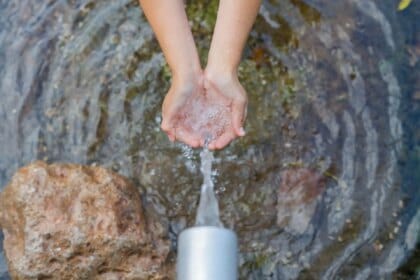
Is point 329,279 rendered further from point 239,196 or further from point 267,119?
point 267,119

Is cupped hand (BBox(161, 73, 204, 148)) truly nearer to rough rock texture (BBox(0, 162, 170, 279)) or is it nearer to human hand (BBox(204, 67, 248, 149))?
human hand (BBox(204, 67, 248, 149))

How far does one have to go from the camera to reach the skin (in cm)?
249

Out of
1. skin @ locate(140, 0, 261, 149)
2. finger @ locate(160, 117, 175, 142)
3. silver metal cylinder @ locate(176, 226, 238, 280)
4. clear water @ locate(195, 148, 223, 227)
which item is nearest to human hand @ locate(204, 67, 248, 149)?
skin @ locate(140, 0, 261, 149)

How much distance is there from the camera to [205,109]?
8.93 feet

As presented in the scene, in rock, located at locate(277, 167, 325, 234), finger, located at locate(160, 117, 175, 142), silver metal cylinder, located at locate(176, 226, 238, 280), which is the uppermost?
A: finger, located at locate(160, 117, 175, 142)

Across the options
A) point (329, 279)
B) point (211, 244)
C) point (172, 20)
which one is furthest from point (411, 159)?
point (211, 244)

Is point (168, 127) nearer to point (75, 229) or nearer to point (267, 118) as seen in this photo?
point (75, 229)

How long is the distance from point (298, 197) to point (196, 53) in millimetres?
970

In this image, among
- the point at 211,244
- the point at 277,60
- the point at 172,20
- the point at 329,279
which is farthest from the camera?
the point at 277,60

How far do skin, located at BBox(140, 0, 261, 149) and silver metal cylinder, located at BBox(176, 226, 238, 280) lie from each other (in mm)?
947

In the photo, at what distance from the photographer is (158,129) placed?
318 centimetres

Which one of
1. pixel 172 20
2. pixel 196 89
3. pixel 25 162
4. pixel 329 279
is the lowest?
pixel 329 279

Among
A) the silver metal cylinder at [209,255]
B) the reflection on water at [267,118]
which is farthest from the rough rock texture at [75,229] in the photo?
the silver metal cylinder at [209,255]

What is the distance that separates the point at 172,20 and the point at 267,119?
0.91 m
